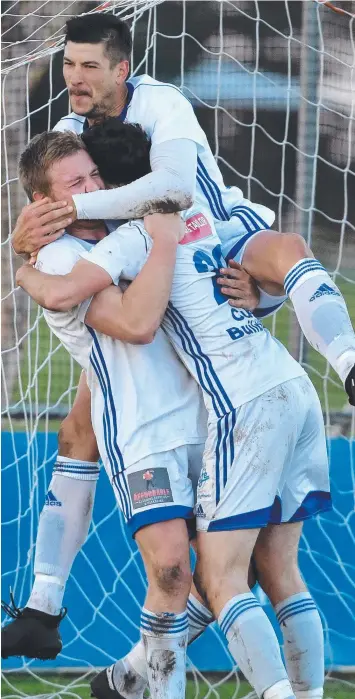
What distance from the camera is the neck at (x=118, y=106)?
9.43 feet

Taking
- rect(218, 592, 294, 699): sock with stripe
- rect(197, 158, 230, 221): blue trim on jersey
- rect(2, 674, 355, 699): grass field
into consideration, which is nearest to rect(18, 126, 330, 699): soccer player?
rect(218, 592, 294, 699): sock with stripe

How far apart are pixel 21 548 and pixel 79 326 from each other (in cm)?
172

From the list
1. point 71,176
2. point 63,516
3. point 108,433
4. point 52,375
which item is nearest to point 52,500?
point 63,516

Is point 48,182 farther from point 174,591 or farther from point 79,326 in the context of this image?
point 174,591

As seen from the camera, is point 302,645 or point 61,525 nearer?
point 302,645

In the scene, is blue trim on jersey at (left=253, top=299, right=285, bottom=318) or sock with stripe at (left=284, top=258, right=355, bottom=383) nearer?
sock with stripe at (left=284, top=258, right=355, bottom=383)

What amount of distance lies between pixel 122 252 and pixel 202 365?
33 centimetres

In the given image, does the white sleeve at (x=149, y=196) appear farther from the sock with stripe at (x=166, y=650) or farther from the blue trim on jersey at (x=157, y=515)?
the sock with stripe at (x=166, y=650)

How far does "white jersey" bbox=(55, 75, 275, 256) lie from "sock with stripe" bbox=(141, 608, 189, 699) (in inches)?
35.5

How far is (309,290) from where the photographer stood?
8.64 ft

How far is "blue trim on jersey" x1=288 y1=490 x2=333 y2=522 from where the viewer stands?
2.83m

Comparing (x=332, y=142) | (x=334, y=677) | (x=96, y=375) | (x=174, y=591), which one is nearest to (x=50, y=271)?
(x=96, y=375)

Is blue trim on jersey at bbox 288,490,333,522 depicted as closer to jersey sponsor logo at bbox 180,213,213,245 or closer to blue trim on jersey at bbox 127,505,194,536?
blue trim on jersey at bbox 127,505,194,536

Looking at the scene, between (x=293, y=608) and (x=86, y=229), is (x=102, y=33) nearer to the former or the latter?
(x=86, y=229)
